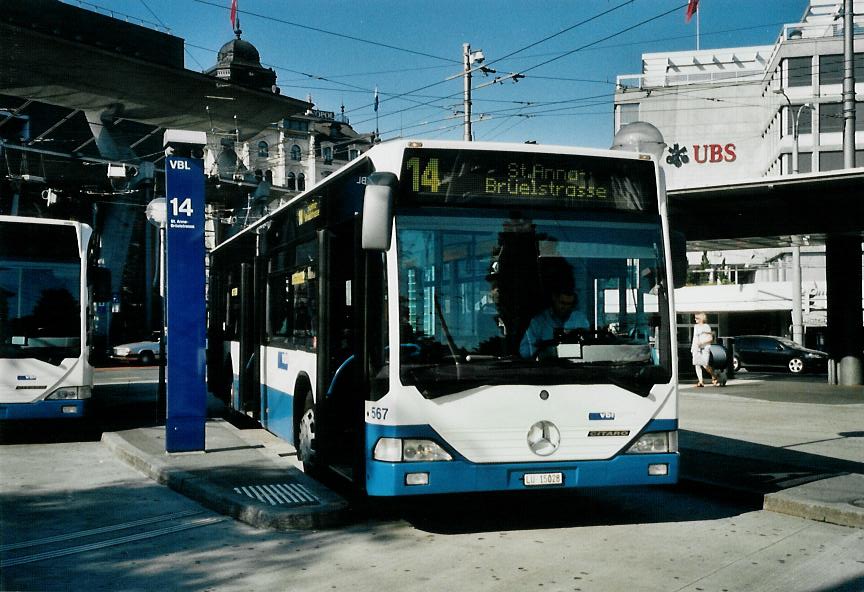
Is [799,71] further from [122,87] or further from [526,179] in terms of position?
[526,179]

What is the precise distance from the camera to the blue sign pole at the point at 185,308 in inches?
422

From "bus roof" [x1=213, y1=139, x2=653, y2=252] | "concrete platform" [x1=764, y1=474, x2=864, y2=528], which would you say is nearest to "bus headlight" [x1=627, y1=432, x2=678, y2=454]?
"concrete platform" [x1=764, y1=474, x2=864, y2=528]

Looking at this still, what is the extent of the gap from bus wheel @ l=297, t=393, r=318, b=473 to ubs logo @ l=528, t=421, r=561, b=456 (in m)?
2.67

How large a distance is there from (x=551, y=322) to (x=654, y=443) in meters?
1.30

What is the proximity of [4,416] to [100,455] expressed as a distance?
1.54m

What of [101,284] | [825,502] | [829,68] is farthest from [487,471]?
[829,68]

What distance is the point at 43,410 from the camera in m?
12.6

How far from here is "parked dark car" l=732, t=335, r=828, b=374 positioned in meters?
34.2

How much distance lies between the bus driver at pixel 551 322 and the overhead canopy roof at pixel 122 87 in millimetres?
38601

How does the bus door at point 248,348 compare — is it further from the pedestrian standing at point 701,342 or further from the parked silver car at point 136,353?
the parked silver car at point 136,353

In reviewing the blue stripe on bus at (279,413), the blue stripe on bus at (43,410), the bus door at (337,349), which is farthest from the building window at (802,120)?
the bus door at (337,349)

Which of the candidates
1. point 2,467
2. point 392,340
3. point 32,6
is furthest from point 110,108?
point 392,340

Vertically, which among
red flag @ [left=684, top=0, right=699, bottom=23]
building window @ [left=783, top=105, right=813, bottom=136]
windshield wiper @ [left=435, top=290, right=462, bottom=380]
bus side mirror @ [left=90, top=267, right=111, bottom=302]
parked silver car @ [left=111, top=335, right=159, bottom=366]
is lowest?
parked silver car @ [left=111, top=335, right=159, bottom=366]

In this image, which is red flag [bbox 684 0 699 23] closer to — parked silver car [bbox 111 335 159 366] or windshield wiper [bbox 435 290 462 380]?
windshield wiper [bbox 435 290 462 380]
